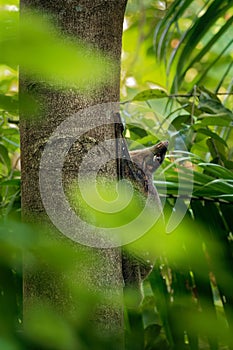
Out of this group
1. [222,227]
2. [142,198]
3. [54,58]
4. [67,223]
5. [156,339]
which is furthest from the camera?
[156,339]

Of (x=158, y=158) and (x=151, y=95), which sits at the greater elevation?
(x=151, y=95)

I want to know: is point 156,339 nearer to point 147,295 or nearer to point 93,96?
point 147,295

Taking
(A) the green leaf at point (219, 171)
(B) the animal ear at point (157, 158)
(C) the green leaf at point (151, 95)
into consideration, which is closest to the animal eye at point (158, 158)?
(B) the animal ear at point (157, 158)

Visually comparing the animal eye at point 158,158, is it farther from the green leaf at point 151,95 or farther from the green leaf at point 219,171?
the green leaf at point 151,95

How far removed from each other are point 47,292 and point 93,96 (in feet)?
0.63

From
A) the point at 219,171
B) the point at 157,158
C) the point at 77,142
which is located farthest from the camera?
the point at 219,171

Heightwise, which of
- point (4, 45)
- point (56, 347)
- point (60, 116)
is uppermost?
point (60, 116)

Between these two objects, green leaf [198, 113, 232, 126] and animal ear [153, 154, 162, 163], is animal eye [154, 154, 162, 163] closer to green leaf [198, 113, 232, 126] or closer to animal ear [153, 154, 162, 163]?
animal ear [153, 154, 162, 163]

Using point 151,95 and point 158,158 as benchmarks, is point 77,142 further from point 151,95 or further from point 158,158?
point 151,95

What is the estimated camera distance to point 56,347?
23 centimetres

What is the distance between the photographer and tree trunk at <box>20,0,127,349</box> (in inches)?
19.0

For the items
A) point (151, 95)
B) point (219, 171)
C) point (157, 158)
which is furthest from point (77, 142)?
point (151, 95)

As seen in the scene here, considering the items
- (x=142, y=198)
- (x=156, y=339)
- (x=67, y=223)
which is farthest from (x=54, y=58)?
(x=156, y=339)

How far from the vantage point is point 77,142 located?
53cm
